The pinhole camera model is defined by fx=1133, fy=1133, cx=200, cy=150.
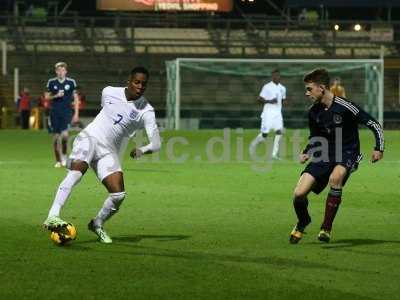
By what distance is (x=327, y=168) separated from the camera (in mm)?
11555

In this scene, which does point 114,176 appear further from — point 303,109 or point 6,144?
point 303,109

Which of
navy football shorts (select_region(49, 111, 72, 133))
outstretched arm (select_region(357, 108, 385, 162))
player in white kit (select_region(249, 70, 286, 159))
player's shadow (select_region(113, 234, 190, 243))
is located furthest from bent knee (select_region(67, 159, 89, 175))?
player in white kit (select_region(249, 70, 286, 159))

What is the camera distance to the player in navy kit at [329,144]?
448 inches

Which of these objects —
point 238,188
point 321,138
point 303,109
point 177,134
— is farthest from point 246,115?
point 321,138

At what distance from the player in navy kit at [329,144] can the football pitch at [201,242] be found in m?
Result: 0.41

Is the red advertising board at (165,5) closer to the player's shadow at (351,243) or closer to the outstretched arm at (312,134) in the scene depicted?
the outstretched arm at (312,134)

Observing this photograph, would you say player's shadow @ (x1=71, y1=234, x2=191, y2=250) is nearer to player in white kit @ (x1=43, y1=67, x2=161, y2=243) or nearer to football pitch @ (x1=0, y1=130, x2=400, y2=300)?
football pitch @ (x1=0, y1=130, x2=400, y2=300)

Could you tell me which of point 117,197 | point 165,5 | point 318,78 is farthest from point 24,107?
point 318,78

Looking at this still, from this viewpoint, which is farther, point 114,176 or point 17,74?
point 17,74

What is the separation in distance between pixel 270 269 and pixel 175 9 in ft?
146

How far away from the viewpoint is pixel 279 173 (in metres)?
21.5

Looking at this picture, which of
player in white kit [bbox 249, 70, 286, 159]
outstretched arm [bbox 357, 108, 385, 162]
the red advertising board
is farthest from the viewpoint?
the red advertising board

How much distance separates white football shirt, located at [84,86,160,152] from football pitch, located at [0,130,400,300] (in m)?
1.06

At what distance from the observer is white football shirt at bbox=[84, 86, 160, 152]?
11.5 m
